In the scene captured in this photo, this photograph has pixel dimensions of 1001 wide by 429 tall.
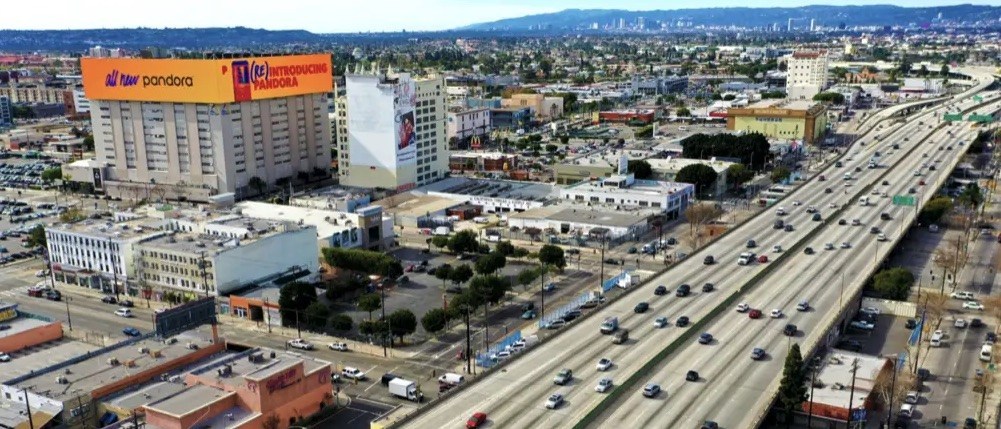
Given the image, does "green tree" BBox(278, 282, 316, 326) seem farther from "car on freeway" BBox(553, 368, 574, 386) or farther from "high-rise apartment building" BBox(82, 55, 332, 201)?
"high-rise apartment building" BBox(82, 55, 332, 201)

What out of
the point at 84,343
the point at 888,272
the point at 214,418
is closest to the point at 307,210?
the point at 84,343

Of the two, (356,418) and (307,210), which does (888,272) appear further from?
(307,210)

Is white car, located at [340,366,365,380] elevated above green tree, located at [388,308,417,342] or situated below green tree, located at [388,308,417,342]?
below

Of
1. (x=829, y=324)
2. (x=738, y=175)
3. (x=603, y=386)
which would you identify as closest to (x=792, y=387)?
(x=603, y=386)

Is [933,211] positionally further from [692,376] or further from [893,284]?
[692,376]

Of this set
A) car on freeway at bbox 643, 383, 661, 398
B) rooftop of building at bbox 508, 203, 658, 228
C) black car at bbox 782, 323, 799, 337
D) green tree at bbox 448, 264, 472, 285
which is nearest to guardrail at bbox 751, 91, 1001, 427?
black car at bbox 782, 323, 799, 337

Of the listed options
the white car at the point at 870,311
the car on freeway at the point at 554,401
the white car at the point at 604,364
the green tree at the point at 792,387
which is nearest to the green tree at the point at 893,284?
the white car at the point at 870,311
